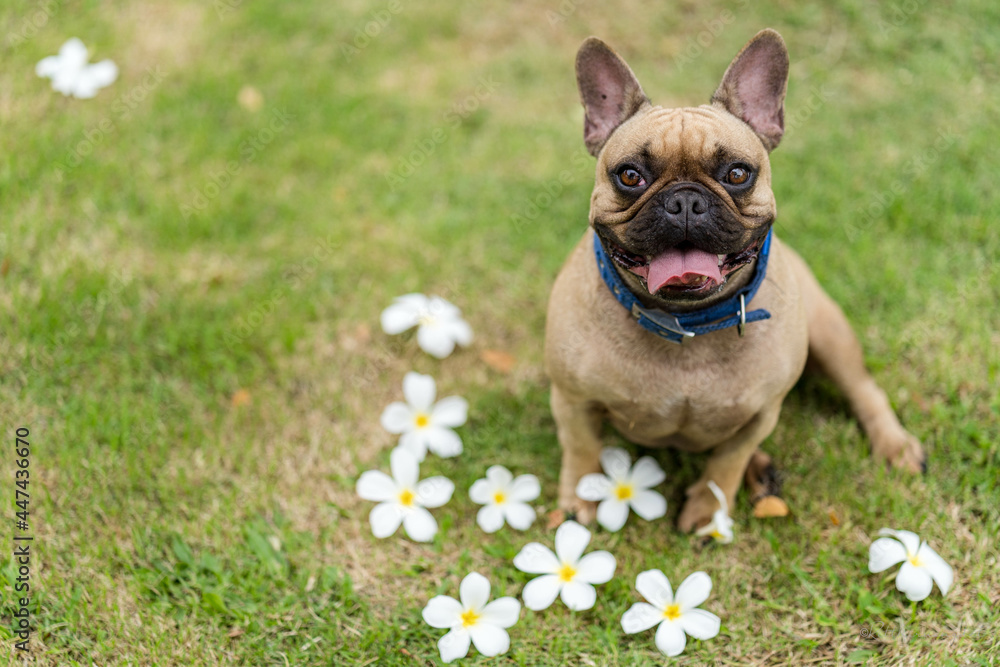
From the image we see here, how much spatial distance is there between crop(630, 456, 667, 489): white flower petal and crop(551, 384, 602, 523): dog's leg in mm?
151

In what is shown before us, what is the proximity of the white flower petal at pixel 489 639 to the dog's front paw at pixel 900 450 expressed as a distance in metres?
1.71

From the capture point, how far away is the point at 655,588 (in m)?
3.04

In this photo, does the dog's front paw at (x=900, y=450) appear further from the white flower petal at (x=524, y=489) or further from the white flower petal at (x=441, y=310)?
the white flower petal at (x=441, y=310)

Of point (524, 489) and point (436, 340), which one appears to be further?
point (436, 340)

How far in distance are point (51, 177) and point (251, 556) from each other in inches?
103

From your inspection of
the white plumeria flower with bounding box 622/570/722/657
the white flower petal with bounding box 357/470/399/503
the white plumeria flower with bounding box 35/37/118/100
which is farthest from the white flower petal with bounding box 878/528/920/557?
the white plumeria flower with bounding box 35/37/118/100

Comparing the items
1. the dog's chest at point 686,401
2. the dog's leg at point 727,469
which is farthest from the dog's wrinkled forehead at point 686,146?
the dog's leg at point 727,469

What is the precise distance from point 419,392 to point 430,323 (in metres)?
0.43

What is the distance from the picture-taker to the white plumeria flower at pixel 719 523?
315 cm

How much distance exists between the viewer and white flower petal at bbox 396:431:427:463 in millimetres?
3607

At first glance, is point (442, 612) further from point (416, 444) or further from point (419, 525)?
point (416, 444)

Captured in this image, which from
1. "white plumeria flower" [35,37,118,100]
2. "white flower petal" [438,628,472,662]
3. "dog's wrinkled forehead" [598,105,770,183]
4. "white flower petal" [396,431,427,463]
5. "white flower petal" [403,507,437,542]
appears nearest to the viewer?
"dog's wrinkled forehead" [598,105,770,183]

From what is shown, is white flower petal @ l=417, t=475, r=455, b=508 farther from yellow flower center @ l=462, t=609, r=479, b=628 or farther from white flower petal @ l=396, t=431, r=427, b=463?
yellow flower center @ l=462, t=609, r=479, b=628

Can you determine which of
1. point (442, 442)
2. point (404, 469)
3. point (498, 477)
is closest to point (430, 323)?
point (442, 442)
